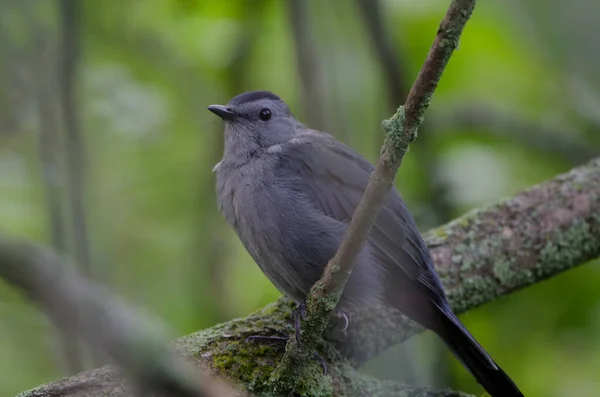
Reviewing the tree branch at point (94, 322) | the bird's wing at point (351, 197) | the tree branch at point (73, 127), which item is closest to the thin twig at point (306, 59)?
the bird's wing at point (351, 197)

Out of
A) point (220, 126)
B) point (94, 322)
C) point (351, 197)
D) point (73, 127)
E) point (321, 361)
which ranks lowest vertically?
point (321, 361)

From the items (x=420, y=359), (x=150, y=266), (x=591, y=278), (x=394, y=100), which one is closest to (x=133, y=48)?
(x=150, y=266)

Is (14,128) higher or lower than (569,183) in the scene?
higher

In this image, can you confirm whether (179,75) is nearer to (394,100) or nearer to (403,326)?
(394,100)

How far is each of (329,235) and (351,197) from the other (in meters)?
0.29

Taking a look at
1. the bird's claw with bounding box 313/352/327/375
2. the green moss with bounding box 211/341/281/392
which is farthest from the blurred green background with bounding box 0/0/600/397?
the green moss with bounding box 211/341/281/392

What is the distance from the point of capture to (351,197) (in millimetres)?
3988

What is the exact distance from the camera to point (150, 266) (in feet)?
20.1

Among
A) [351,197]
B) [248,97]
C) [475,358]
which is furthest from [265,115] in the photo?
[475,358]

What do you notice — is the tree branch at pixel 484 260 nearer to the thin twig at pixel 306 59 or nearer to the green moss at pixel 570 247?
the green moss at pixel 570 247

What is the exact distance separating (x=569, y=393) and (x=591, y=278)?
81cm

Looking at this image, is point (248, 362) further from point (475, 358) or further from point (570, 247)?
point (570, 247)

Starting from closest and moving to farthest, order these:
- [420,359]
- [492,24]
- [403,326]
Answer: [403,326] < [420,359] < [492,24]

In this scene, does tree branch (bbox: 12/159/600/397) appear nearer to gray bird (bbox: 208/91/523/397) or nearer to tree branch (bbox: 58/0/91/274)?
gray bird (bbox: 208/91/523/397)
